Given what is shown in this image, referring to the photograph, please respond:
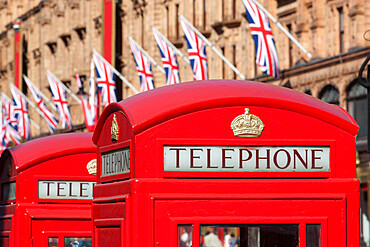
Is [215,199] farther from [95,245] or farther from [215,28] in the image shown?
[215,28]

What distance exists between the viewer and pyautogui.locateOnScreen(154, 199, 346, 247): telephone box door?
595 centimetres

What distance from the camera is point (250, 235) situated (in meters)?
6.84

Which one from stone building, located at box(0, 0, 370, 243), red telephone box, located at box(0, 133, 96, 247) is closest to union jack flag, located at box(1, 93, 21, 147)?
stone building, located at box(0, 0, 370, 243)

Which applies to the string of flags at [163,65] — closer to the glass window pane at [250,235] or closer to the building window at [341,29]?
the building window at [341,29]

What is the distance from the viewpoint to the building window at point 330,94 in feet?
109

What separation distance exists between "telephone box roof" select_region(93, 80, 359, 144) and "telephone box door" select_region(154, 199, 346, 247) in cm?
47

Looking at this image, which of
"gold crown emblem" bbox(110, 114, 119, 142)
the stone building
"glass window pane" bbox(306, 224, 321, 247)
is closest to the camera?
"glass window pane" bbox(306, 224, 321, 247)

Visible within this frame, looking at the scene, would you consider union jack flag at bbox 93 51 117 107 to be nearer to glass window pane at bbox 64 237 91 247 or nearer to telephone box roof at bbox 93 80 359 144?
glass window pane at bbox 64 237 91 247

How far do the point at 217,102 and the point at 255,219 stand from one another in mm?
674

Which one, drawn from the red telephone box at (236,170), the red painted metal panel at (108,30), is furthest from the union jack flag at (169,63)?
the red telephone box at (236,170)

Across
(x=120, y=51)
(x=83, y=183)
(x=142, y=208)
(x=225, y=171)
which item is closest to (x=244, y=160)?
(x=225, y=171)

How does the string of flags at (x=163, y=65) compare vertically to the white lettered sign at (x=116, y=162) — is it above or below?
above

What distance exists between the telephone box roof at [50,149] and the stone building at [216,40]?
66.1ft

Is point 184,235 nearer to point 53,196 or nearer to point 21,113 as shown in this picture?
point 53,196
